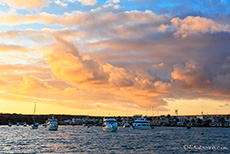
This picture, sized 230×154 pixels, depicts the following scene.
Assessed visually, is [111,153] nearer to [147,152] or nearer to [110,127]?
[147,152]

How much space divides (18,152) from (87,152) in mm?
17953

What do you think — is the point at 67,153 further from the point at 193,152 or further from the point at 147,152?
the point at 193,152

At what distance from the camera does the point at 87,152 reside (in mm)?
74812

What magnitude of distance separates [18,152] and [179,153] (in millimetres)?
42260

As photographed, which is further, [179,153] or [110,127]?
[110,127]

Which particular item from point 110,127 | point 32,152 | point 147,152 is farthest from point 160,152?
point 110,127

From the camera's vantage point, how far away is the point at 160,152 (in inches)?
2970

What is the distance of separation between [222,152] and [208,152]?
3861 millimetres

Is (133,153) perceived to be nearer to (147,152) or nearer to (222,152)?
(147,152)

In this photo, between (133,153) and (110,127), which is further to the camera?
(110,127)

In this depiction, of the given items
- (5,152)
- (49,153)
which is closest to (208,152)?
(49,153)

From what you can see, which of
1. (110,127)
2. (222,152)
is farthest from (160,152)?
(110,127)

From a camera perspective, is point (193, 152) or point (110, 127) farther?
point (110, 127)

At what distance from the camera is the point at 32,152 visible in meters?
73.6
